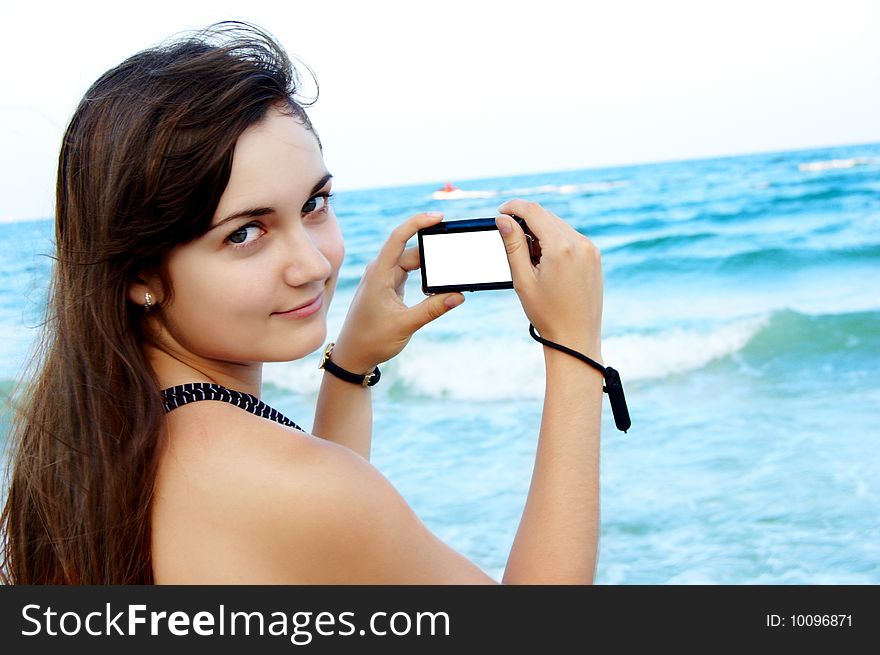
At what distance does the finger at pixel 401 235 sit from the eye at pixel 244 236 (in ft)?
0.86

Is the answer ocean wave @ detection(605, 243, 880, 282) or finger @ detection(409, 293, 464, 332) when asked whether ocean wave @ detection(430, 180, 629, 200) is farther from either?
finger @ detection(409, 293, 464, 332)

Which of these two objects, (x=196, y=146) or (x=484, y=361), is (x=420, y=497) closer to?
(x=484, y=361)

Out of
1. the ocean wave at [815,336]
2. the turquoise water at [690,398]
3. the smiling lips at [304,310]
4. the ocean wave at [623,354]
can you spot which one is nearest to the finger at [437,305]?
the smiling lips at [304,310]

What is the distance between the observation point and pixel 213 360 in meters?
1.54

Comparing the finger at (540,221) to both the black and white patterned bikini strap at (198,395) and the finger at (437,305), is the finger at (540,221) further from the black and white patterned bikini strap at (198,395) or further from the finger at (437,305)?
the black and white patterned bikini strap at (198,395)

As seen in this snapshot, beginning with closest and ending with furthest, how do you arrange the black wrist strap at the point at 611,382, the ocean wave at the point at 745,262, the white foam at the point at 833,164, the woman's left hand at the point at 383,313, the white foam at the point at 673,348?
the black wrist strap at the point at 611,382 < the woman's left hand at the point at 383,313 < the white foam at the point at 673,348 < the ocean wave at the point at 745,262 < the white foam at the point at 833,164

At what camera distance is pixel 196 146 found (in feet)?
4.39

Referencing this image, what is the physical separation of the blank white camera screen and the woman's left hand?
0.05 meters

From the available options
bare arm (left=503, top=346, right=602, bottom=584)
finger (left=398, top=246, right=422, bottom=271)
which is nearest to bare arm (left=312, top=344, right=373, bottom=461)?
finger (left=398, top=246, right=422, bottom=271)

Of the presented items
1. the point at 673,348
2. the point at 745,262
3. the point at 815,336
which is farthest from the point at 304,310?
the point at 745,262

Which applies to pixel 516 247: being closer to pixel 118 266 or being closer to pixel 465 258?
pixel 465 258

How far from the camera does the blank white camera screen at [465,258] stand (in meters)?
1.59

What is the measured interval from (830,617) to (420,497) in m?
3.26

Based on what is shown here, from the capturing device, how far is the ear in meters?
1.44
